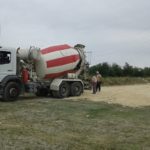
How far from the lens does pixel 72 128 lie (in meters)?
15.0

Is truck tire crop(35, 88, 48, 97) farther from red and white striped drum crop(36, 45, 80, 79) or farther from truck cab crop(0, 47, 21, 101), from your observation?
truck cab crop(0, 47, 21, 101)

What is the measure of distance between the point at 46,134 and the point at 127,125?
137 inches

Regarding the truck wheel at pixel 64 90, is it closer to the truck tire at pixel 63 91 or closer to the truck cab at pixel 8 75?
the truck tire at pixel 63 91

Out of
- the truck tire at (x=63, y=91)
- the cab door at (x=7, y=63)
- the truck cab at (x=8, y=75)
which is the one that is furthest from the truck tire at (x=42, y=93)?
the cab door at (x=7, y=63)

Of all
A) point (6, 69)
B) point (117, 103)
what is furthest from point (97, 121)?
point (6, 69)

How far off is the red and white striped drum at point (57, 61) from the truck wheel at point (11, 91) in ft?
8.50

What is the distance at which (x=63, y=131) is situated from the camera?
14391 millimetres

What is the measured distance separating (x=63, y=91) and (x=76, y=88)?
1.30m

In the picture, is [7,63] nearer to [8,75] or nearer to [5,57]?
[5,57]

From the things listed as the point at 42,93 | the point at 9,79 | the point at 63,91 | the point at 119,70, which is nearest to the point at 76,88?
the point at 63,91

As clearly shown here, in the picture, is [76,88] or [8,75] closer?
[8,75]

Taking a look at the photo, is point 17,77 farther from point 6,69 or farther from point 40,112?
point 40,112

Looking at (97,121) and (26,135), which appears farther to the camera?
(97,121)

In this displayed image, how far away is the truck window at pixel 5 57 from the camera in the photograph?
25359 millimetres
